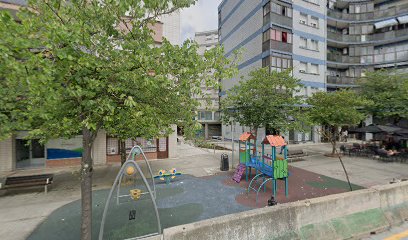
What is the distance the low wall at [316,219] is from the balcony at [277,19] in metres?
22.5

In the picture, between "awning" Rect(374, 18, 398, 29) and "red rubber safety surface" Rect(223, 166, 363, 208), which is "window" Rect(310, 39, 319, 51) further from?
"red rubber safety surface" Rect(223, 166, 363, 208)

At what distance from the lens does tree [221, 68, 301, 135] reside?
1191cm

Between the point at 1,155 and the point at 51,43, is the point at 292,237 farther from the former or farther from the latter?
the point at 1,155

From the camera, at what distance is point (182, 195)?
8.80m

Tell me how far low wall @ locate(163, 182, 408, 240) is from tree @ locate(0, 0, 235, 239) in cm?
245

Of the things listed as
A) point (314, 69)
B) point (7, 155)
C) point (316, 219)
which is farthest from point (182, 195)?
point (314, 69)

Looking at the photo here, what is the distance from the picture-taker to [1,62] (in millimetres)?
2873

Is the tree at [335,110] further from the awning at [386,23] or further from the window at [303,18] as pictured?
the awning at [386,23]

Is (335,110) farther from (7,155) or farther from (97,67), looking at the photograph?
(7,155)

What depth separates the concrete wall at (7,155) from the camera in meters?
13.0

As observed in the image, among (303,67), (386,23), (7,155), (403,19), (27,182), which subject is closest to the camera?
(27,182)

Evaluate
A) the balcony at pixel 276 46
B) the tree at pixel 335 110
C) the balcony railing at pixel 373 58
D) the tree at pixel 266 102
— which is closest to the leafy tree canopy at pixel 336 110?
the tree at pixel 335 110

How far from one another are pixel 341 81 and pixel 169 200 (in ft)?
108

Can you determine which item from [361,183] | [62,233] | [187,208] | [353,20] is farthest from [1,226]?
[353,20]
